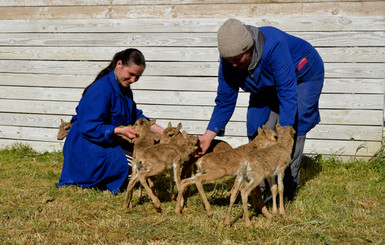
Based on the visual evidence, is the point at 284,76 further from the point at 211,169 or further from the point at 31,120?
the point at 31,120

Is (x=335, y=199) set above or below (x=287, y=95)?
below

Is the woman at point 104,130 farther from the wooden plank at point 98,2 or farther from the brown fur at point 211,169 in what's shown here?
the wooden plank at point 98,2

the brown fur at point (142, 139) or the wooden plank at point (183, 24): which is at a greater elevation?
the wooden plank at point (183, 24)

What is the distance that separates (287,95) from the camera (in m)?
5.22

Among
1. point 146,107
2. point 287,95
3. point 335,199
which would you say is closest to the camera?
point 287,95

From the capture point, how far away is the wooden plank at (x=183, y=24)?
26.1 feet

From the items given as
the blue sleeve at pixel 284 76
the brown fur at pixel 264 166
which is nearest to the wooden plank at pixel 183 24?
the blue sleeve at pixel 284 76

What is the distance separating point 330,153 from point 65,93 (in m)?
5.50

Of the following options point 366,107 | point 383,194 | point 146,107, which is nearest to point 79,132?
point 146,107

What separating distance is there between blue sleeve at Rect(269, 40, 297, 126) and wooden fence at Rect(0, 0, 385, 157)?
3.13 m

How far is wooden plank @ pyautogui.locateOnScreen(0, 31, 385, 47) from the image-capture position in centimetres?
798

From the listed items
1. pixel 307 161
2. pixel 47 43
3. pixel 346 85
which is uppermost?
A: pixel 47 43

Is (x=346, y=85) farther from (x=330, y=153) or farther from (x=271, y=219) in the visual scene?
(x=271, y=219)

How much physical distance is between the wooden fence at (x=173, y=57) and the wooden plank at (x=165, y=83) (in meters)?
0.02
